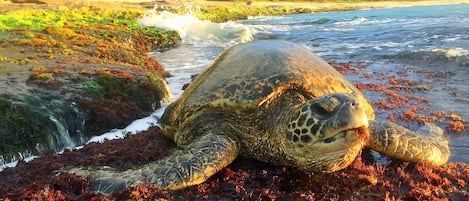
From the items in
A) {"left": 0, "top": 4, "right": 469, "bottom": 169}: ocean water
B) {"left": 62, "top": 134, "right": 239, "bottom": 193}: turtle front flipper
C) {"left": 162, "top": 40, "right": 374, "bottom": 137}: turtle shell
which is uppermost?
{"left": 162, "top": 40, "right": 374, "bottom": 137}: turtle shell

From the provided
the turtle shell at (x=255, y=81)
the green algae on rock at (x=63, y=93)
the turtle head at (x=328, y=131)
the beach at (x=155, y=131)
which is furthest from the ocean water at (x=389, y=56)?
the turtle head at (x=328, y=131)

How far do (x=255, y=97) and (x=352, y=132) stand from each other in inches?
67.4

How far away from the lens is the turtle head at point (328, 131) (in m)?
3.59

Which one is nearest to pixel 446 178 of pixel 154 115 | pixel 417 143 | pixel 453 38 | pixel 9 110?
pixel 417 143

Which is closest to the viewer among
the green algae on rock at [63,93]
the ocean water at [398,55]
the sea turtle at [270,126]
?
the sea turtle at [270,126]

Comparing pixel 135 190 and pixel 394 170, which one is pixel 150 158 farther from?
pixel 394 170

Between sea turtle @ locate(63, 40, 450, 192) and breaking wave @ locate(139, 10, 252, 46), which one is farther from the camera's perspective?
breaking wave @ locate(139, 10, 252, 46)

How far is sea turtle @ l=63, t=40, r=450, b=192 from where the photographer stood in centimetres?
376

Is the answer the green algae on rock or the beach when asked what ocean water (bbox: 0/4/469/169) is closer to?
the beach

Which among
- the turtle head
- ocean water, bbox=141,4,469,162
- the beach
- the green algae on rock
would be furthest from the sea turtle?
the green algae on rock

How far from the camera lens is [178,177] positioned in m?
4.24

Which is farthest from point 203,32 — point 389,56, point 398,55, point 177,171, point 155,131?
point 177,171

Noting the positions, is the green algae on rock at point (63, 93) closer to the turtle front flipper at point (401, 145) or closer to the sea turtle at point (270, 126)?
the sea turtle at point (270, 126)

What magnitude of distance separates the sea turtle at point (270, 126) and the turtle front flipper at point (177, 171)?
0.01m
